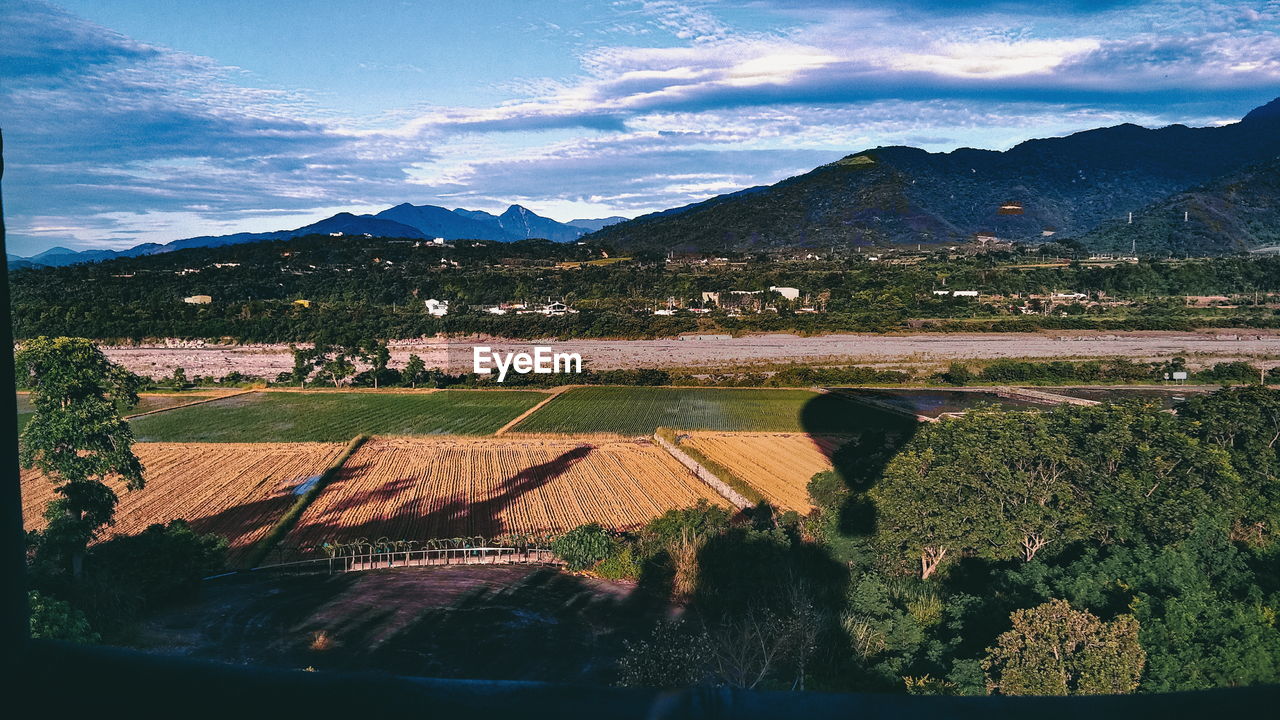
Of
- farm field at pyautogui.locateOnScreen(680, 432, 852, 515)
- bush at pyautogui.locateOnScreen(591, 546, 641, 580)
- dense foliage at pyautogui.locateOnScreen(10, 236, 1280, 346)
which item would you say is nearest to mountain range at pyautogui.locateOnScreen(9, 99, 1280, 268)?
dense foliage at pyautogui.locateOnScreen(10, 236, 1280, 346)

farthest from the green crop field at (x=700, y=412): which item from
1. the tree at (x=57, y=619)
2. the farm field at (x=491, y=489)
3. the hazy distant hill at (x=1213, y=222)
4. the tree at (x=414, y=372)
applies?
the hazy distant hill at (x=1213, y=222)

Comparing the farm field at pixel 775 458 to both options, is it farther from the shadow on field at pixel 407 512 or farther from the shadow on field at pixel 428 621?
the shadow on field at pixel 428 621

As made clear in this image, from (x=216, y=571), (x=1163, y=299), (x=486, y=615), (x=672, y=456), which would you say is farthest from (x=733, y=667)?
(x=1163, y=299)

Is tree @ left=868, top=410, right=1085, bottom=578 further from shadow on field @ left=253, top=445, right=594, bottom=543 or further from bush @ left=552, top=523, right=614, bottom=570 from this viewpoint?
shadow on field @ left=253, top=445, right=594, bottom=543

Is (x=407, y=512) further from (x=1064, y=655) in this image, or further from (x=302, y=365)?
(x=302, y=365)

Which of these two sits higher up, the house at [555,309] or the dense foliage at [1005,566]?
the house at [555,309]

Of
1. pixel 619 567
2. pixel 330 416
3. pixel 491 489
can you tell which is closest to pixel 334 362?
pixel 330 416

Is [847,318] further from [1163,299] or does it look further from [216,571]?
[216,571]

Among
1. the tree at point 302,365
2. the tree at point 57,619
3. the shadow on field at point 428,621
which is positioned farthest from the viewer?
the tree at point 302,365
